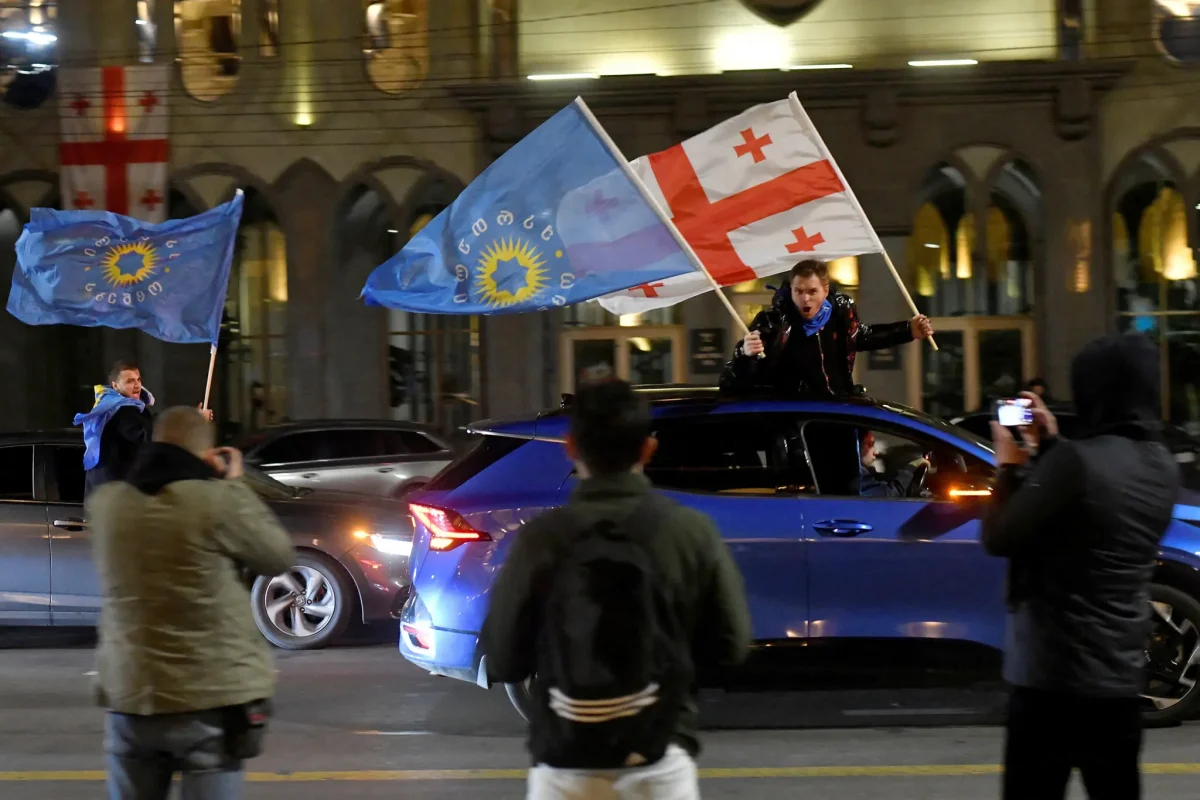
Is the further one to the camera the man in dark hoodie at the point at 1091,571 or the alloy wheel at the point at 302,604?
the alloy wheel at the point at 302,604

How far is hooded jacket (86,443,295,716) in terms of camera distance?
4008 millimetres

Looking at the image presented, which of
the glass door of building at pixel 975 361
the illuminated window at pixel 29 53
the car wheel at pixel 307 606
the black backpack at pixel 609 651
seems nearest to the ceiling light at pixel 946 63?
the glass door of building at pixel 975 361

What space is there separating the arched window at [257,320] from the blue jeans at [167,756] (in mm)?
19105

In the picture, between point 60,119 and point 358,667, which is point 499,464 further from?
point 60,119

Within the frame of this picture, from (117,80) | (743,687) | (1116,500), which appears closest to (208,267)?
(743,687)

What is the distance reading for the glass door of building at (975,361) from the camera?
2183 centimetres

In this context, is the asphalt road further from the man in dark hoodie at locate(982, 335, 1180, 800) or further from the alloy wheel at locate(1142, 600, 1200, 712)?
the man in dark hoodie at locate(982, 335, 1180, 800)

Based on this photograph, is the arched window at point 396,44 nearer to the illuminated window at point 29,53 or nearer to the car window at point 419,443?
the illuminated window at point 29,53

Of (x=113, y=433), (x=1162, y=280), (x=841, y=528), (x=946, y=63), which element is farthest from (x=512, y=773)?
(x=1162, y=280)

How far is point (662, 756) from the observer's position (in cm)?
321

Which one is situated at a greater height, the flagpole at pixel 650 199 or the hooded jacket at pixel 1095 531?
the flagpole at pixel 650 199

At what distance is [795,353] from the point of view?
310 inches

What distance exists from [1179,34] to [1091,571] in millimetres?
19523

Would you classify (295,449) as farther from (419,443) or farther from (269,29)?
(269,29)
